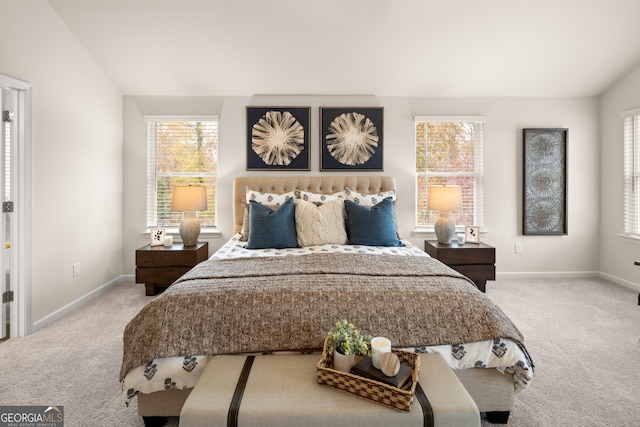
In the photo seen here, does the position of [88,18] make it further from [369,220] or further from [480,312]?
[480,312]

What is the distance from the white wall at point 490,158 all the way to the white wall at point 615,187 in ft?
0.31

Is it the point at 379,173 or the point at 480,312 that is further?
the point at 379,173

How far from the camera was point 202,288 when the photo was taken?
185 centimetres

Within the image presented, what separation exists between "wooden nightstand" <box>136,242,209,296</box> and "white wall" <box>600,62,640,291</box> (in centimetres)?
472

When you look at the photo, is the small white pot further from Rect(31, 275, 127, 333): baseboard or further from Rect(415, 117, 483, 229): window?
Rect(415, 117, 483, 229): window

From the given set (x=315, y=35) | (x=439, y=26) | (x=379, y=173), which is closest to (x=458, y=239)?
(x=379, y=173)

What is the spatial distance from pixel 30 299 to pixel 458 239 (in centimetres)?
396

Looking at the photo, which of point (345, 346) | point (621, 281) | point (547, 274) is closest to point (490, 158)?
point (547, 274)

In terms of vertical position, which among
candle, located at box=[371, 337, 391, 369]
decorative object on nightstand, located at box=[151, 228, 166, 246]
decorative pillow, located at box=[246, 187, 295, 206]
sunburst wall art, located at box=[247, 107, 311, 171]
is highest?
sunburst wall art, located at box=[247, 107, 311, 171]

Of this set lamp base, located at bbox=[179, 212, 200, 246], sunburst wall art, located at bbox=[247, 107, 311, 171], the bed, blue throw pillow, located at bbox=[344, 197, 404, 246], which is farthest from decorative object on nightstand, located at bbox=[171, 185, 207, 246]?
the bed

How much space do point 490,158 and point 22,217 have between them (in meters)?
4.69

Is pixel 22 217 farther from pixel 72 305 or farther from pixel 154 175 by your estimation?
pixel 154 175

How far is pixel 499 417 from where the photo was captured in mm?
1710

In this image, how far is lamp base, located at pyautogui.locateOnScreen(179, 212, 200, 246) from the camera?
12.1 ft
